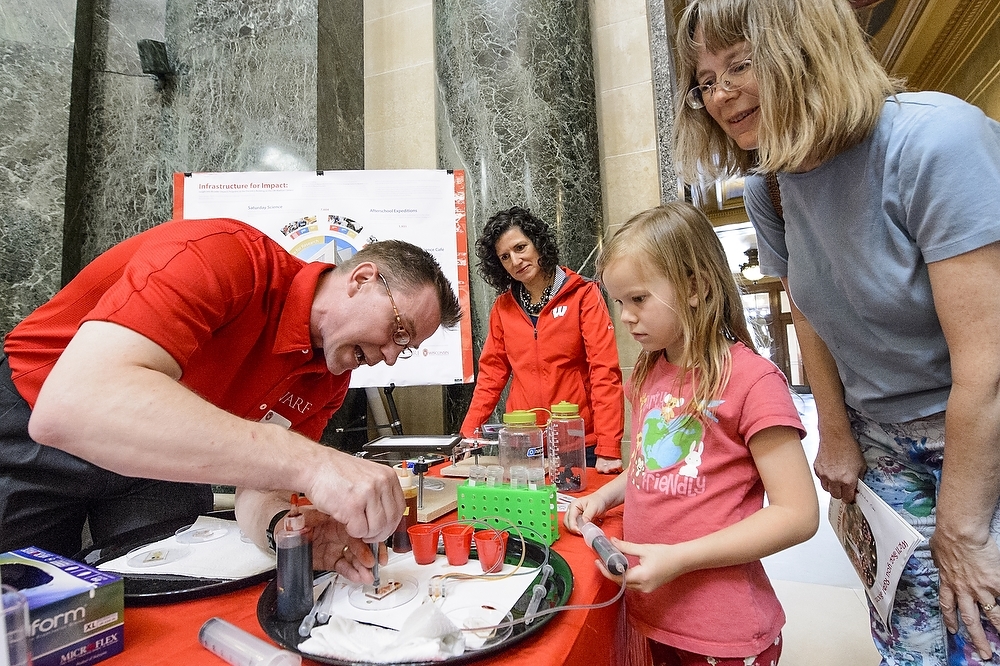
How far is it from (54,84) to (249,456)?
2.92 meters

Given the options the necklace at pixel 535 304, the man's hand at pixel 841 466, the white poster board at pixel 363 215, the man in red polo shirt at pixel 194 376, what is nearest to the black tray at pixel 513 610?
the man in red polo shirt at pixel 194 376

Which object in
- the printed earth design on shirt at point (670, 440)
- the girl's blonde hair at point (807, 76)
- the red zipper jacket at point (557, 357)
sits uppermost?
the girl's blonde hair at point (807, 76)

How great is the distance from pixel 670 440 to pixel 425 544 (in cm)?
46

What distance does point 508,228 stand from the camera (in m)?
2.23

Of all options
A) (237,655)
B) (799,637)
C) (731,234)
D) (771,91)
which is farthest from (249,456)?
(731,234)

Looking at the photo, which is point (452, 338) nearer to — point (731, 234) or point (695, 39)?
point (695, 39)

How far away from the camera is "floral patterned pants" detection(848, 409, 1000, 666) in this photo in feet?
2.73

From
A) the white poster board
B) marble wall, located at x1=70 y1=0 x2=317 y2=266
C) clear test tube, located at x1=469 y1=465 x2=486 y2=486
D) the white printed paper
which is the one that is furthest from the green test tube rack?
marble wall, located at x1=70 y1=0 x2=317 y2=266

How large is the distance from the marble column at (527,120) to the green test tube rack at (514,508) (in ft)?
5.88

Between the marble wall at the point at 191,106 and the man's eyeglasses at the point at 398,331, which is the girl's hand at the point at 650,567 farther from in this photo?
the marble wall at the point at 191,106

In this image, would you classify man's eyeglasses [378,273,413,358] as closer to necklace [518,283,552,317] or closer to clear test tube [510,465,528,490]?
clear test tube [510,465,528,490]

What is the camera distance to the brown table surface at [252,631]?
56 cm

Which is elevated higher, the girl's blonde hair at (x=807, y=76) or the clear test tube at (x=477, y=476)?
Answer: the girl's blonde hair at (x=807, y=76)

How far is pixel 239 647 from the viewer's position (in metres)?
0.55
